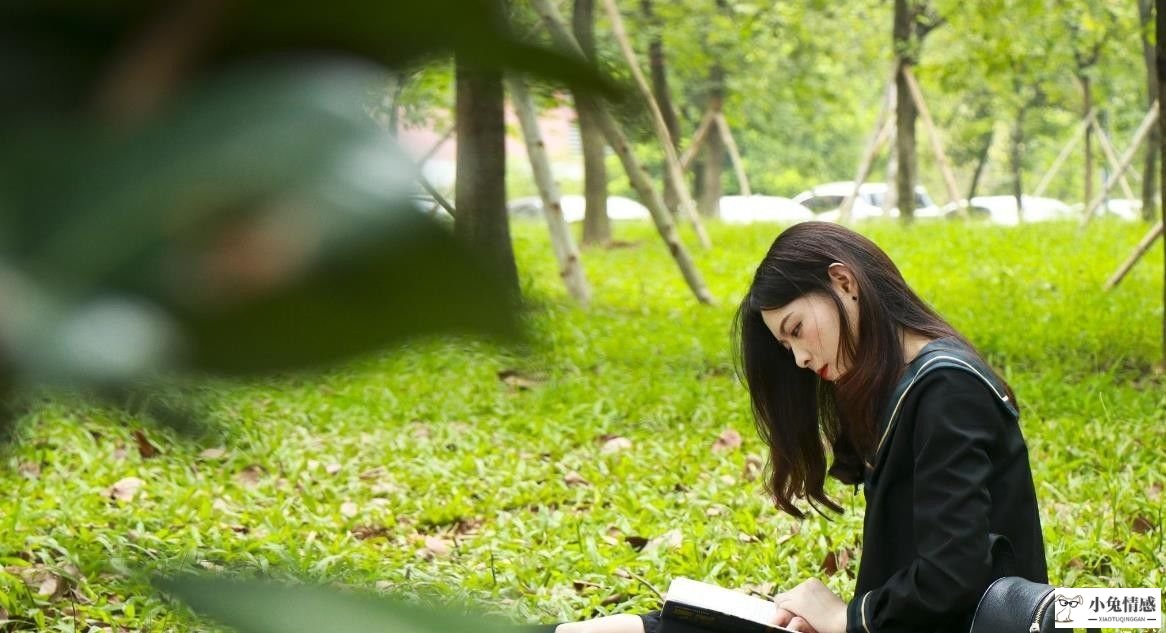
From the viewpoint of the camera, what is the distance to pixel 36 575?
308 centimetres

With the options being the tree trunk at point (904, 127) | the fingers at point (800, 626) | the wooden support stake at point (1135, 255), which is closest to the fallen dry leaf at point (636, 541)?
the fingers at point (800, 626)

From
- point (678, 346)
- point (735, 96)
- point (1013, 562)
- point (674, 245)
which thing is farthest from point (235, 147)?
point (735, 96)

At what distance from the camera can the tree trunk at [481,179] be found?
28cm

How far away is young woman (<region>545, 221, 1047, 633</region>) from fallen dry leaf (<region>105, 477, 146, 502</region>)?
5.44 feet

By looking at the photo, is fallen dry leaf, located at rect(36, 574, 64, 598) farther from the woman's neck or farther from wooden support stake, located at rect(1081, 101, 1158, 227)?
wooden support stake, located at rect(1081, 101, 1158, 227)

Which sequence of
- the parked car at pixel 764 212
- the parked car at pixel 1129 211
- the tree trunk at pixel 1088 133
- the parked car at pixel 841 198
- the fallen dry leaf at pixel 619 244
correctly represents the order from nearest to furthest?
the fallen dry leaf at pixel 619 244 < the parked car at pixel 1129 211 < the parked car at pixel 764 212 < the tree trunk at pixel 1088 133 < the parked car at pixel 841 198

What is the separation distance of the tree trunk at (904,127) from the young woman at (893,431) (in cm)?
868

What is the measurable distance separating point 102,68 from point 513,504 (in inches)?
152

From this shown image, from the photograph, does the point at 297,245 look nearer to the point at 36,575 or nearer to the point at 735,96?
the point at 36,575

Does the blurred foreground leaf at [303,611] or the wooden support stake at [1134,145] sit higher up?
the blurred foreground leaf at [303,611]

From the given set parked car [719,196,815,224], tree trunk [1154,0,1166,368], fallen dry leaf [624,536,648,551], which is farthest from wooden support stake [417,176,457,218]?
parked car [719,196,815,224]

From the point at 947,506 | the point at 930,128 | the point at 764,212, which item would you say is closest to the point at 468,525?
the point at 947,506

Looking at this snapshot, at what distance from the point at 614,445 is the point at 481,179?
4.37 metres

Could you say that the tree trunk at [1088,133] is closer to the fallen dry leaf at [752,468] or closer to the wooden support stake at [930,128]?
the wooden support stake at [930,128]
